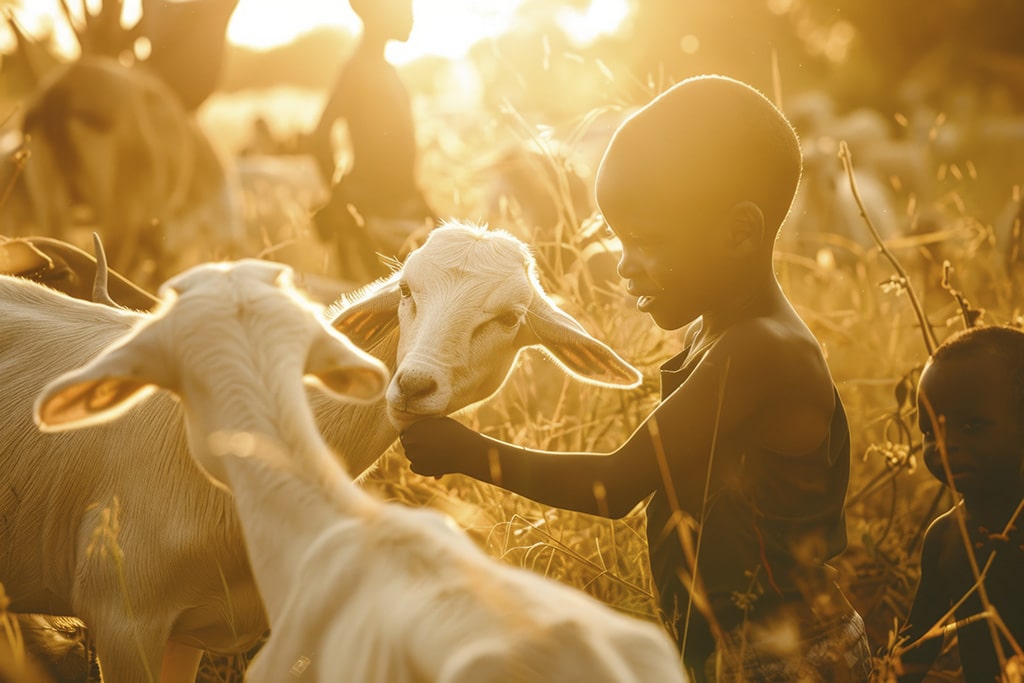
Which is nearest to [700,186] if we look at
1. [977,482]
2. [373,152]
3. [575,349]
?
[575,349]

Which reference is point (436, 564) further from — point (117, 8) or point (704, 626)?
point (117, 8)

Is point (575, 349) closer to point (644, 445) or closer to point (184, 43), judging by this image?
point (644, 445)

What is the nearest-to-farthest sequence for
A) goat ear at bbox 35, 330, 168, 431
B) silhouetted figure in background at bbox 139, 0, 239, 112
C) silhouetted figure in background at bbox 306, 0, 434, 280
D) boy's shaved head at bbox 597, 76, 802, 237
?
goat ear at bbox 35, 330, 168, 431
boy's shaved head at bbox 597, 76, 802, 237
silhouetted figure in background at bbox 306, 0, 434, 280
silhouetted figure in background at bbox 139, 0, 239, 112

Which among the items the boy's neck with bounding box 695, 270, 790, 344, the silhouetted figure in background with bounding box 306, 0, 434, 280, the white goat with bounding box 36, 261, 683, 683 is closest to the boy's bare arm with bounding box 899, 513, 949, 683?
the boy's neck with bounding box 695, 270, 790, 344

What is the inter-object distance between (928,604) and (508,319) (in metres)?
1.33

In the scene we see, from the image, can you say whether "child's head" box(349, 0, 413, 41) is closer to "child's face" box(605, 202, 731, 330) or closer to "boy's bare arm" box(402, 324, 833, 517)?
"child's face" box(605, 202, 731, 330)

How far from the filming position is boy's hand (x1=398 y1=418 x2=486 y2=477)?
269cm

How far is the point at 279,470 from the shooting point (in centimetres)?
218

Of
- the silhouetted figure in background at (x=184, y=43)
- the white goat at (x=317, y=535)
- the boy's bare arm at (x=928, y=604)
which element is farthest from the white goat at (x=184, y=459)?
the silhouetted figure in background at (x=184, y=43)

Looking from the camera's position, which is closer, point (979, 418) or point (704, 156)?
point (704, 156)

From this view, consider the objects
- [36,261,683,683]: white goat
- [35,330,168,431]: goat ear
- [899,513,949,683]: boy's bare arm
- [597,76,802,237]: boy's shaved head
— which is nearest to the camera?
[36,261,683,683]: white goat

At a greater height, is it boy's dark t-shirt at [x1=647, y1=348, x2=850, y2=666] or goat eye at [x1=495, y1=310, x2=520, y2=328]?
goat eye at [x1=495, y1=310, x2=520, y2=328]

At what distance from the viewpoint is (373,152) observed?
719 cm

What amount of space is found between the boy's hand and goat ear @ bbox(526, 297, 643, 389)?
475 mm
